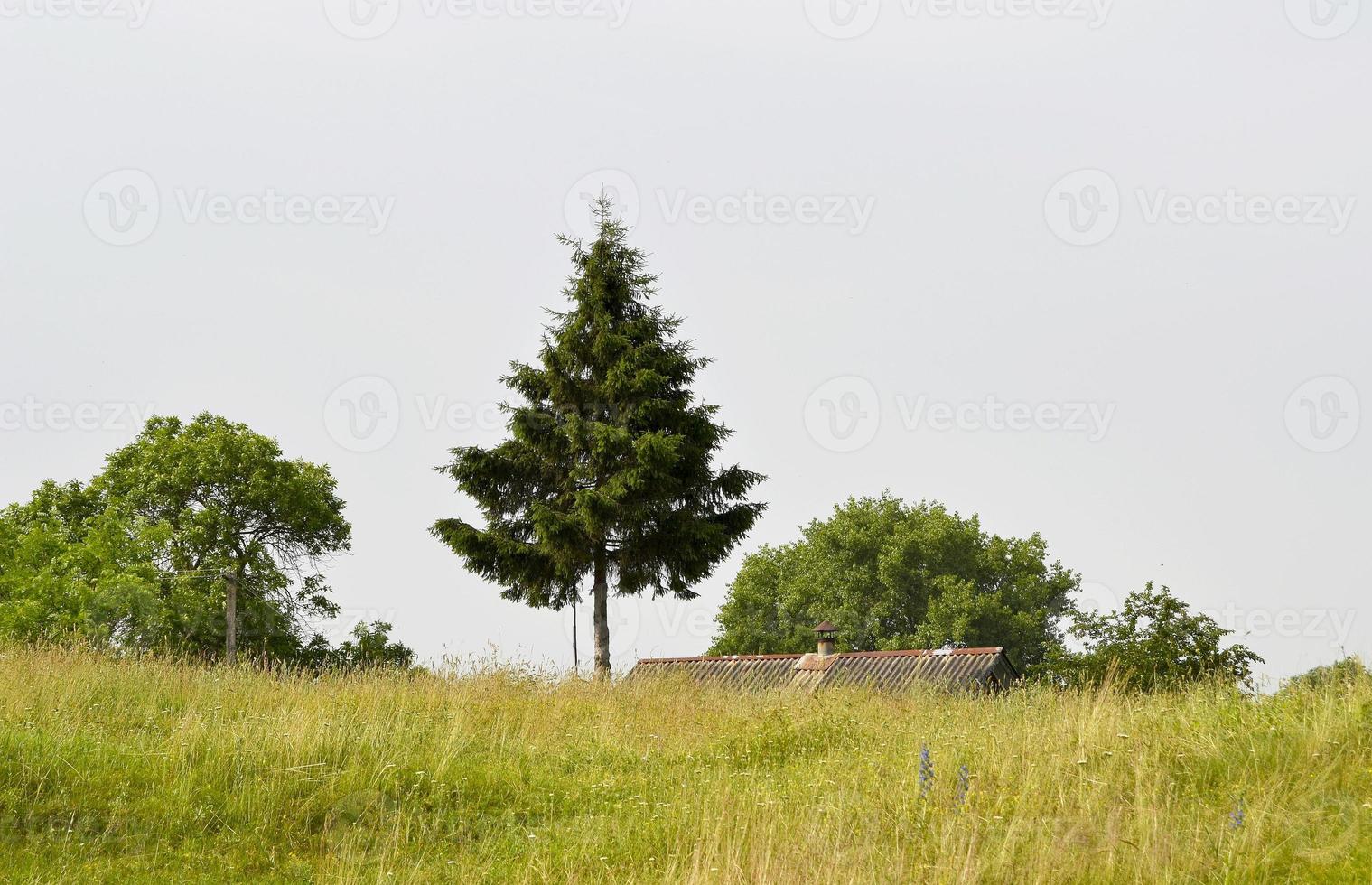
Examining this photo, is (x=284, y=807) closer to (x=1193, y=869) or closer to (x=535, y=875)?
(x=535, y=875)

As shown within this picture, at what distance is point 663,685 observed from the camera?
16.3 m

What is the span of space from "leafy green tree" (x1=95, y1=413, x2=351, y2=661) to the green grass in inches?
1070

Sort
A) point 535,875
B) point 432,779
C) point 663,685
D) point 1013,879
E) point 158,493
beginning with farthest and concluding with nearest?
point 158,493 → point 663,685 → point 432,779 → point 535,875 → point 1013,879

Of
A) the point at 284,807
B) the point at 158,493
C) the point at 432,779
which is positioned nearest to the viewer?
the point at 284,807

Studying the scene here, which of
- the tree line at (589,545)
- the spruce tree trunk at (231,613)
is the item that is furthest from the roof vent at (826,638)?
the spruce tree trunk at (231,613)

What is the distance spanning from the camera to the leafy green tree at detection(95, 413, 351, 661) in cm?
3866

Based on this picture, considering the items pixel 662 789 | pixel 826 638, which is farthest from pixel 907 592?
pixel 662 789

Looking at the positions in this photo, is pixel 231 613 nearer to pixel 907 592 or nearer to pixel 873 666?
pixel 873 666

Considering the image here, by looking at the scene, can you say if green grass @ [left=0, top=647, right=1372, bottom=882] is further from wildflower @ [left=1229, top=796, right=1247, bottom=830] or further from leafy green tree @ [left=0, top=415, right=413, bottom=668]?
leafy green tree @ [left=0, top=415, right=413, bottom=668]

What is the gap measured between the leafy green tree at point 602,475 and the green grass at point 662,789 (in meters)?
12.4

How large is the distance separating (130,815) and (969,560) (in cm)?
4877

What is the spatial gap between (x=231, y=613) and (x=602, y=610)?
1839cm

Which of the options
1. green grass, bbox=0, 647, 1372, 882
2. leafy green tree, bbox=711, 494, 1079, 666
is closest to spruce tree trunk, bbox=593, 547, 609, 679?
green grass, bbox=0, 647, 1372, 882

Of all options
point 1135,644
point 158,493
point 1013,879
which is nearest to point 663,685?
point 1013,879
